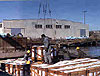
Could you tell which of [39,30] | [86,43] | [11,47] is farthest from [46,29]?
[11,47]

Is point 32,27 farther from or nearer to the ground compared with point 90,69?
farther from the ground

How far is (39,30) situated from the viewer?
146 ft

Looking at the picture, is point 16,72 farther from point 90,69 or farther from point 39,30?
point 39,30

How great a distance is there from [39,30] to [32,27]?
2297 mm

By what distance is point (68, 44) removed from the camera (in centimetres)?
3794

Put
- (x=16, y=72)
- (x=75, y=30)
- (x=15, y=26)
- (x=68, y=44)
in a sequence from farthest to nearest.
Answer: (x=75, y=30) → (x=15, y=26) → (x=68, y=44) → (x=16, y=72)

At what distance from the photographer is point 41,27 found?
4512 centimetres

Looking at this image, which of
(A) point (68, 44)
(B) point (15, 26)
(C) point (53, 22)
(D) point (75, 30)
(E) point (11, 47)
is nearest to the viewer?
(E) point (11, 47)

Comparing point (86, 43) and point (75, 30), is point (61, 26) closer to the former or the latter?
point (75, 30)

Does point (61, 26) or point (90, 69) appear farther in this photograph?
point (61, 26)

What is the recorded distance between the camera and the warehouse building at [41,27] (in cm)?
4284

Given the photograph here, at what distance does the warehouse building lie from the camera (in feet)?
141

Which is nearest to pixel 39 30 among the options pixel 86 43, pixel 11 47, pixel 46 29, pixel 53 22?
pixel 46 29

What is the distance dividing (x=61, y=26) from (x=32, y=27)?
9889mm
